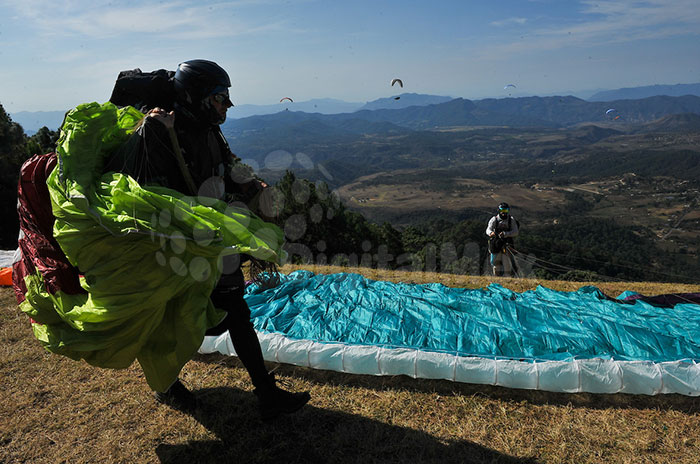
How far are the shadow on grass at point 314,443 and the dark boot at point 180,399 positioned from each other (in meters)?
0.09

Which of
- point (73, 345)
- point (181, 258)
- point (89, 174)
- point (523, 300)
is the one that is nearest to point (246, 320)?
point (181, 258)

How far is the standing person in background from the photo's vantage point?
8.23 m

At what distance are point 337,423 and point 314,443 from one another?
240 mm

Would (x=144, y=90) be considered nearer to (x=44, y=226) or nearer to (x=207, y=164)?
(x=207, y=164)

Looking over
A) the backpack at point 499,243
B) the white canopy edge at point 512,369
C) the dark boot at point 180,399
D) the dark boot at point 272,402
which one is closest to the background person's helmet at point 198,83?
the dark boot at point 272,402

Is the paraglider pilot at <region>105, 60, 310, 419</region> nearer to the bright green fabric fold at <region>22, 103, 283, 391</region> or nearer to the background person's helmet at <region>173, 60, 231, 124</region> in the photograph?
the background person's helmet at <region>173, 60, 231, 124</region>

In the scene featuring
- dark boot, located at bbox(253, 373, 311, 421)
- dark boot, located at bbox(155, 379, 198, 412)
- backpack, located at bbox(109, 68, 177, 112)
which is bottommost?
dark boot, located at bbox(155, 379, 198, 412)

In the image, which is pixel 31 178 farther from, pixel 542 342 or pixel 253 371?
pixel 542 342

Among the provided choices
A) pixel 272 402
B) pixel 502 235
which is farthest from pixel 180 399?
pixel 502 235

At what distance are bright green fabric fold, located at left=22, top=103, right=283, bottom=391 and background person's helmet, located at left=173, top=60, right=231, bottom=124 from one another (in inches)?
10.9

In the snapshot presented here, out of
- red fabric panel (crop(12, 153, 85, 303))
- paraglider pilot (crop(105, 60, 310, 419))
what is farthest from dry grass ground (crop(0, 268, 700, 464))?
red fabric panel (crop(12, 153, 85, 303))

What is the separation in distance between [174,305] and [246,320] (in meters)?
0.51

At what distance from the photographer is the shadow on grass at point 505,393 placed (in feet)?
9.58

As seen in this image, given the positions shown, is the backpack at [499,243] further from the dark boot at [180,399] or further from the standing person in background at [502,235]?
the dark boot at [180,399]
